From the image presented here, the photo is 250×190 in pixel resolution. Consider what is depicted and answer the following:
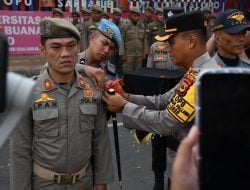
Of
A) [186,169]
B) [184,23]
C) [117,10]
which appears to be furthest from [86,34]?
[186,169]

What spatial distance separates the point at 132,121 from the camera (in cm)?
265

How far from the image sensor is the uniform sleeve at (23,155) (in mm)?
2336

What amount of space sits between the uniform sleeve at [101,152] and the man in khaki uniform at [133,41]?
8.16 metres

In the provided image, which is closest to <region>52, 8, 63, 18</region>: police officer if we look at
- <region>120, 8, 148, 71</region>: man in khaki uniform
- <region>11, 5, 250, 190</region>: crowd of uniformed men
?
<region>120, 8, 148, 71</region>: man in khaki uniform

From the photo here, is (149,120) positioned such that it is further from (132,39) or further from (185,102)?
(132,39)

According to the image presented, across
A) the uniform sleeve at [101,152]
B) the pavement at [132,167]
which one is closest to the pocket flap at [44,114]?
the uniform sleeve at [101,152]

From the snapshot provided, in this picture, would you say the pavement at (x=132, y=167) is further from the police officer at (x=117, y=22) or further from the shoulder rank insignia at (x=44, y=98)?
the police officer at (x=117, y=22)

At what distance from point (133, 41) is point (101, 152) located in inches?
331

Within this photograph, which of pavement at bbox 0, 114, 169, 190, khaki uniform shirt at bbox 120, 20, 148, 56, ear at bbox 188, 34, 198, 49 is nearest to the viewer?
ear at bbox 188, 34, 198, 49

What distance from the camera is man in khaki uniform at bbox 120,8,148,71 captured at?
1073cm

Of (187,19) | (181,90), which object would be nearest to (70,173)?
(181,90)

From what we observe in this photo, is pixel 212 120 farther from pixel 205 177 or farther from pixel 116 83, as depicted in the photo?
pixel 116 83

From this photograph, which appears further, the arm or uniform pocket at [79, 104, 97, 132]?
the arm

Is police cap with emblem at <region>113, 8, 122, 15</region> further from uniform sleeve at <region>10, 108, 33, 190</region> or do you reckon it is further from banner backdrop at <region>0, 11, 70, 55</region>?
uniform sleeve at <region>10, 108, 33, 190</region>
